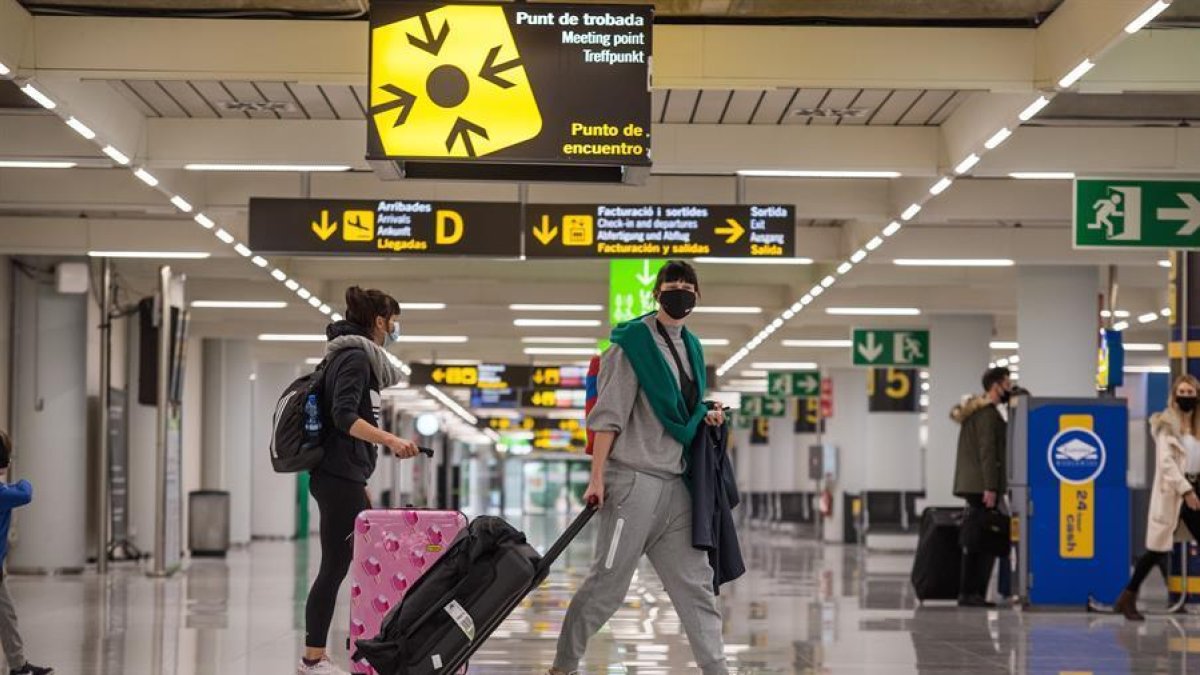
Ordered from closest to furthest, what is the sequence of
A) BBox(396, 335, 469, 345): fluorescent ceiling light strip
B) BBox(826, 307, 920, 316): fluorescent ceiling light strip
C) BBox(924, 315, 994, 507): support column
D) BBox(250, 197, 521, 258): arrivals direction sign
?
1. BBox(250, 197, 521, 258): arrivals direction sign
2. BBox(826, 307, 920, 316): fluorescent ceiling light strip
3. BBox(924, 315, 994, 507): support column
4. BBox(396, 335, 469, 345): fluorescent ceiling light strip

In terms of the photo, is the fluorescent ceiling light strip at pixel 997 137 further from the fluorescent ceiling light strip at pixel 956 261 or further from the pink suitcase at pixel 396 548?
the fluorescent ceiling light strip at pixel 956 261

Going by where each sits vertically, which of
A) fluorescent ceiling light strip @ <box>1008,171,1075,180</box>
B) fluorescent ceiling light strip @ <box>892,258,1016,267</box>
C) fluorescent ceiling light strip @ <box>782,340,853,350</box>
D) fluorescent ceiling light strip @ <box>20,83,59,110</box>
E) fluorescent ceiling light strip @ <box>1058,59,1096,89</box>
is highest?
fluorescent ceiling light strip @ <box>1058,59,1096,89</box>

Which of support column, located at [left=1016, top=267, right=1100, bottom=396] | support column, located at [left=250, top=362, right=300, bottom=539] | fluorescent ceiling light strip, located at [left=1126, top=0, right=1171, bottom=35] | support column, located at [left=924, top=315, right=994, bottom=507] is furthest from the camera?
support column, located at [left=250, top=362, right=300, bottom=539]

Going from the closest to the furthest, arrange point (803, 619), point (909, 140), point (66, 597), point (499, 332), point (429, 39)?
point (429, 39)
point (803, 619)
point (909, 140)
point (66, 597)
point (499, 332)

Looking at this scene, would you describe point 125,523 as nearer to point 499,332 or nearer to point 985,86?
point 499,332

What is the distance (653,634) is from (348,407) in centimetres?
434

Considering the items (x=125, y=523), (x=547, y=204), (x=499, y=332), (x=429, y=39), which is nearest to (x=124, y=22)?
(x=429, y=39)

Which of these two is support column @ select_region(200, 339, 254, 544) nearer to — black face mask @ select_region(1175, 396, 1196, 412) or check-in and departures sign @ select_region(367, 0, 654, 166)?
black face mask @ select_region(1175, 396, 1196, 412)

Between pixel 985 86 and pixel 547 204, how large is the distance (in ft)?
15.5

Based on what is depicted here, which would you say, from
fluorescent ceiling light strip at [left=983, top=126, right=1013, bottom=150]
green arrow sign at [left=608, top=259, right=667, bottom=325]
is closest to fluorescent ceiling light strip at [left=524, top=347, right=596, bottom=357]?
green arrow sign at [left=608, top=259, right=667, bottom=325]

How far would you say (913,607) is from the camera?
15250 mm

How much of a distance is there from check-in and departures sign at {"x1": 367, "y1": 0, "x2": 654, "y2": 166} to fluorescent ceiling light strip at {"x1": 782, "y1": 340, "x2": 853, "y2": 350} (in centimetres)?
2278

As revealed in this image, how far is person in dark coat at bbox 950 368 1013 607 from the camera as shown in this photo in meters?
14.9

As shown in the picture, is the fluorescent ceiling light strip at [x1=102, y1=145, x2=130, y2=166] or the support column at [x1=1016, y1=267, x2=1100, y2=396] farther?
the support column at [x1=1016, y1=267, x2=1100, y2=396]
